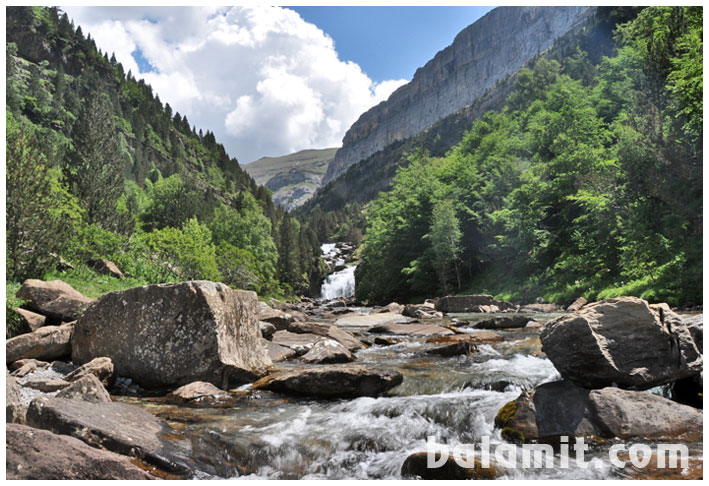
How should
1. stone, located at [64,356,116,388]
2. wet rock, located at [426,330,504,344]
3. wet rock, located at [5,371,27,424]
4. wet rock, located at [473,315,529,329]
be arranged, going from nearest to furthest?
wet rock, located at [5,371,27,424]
stone, located at [64,356,116,388]
wet rock, located at [426,330,504,344]
wet rock, located at [473,315,529,329]

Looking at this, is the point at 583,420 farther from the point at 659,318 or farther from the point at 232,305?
the point at 232,305

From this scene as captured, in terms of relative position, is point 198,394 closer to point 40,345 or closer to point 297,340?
point 40,345

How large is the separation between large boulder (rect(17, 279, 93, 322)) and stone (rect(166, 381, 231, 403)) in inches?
207

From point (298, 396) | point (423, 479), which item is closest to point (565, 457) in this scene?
point (423, 479)

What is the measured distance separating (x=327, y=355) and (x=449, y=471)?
7.42 meters

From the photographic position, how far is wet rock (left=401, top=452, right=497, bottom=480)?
16.7ft

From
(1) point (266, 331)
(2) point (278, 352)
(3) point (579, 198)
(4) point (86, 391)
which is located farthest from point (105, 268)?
(3) point (579, 198)

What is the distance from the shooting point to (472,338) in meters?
16.1

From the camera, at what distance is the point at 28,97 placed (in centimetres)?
8338

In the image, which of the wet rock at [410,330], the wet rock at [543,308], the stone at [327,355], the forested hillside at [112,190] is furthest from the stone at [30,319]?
the wet rock at [543,308]

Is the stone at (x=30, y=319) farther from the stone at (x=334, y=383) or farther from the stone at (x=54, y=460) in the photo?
the stone at (x=54, y=460)

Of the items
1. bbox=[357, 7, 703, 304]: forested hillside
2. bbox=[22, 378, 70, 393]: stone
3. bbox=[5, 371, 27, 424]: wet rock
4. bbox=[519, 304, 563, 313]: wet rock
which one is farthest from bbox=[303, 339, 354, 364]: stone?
bbox=[519, 304, 563, 313]: wet rock

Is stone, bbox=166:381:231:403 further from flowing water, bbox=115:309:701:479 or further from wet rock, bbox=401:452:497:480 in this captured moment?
wet rock, bbox=401:452:497:480
